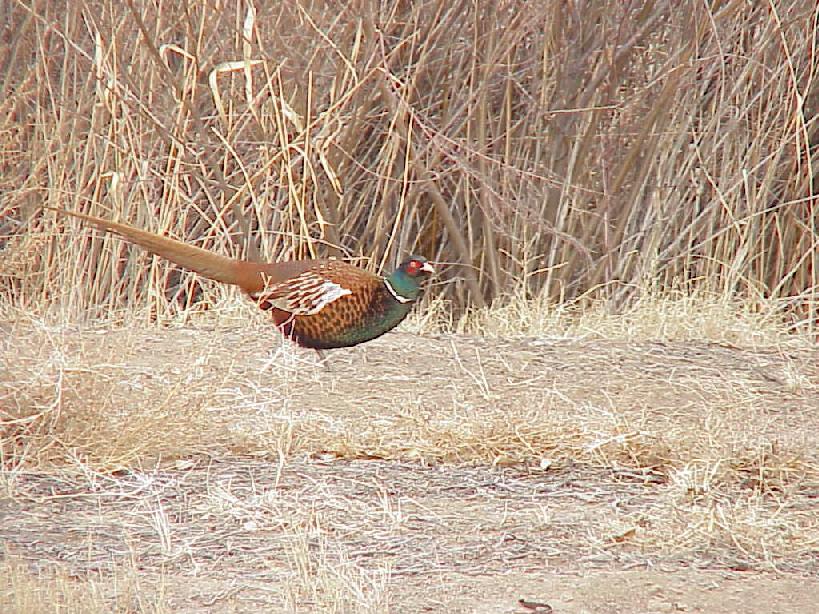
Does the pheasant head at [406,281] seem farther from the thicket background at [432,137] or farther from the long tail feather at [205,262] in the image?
the thicket background at [432,137]

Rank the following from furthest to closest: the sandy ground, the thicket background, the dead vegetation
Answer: the thicket background, the dead vegetation, the sandy ground

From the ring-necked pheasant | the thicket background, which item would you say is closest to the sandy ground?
the ring-necked pheasant

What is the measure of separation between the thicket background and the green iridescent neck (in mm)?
1838

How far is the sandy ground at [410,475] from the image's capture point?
347 cm

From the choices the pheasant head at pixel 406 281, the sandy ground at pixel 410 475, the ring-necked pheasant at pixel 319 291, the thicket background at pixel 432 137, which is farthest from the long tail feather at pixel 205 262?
the thicket background at pixel 432 137

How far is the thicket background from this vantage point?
769 cm

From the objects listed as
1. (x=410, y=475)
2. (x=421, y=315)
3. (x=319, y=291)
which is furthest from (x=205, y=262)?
(x=421, y=315)

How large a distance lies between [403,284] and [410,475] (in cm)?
105

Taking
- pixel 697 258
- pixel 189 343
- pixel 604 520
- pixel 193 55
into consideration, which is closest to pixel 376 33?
pixel 193 55

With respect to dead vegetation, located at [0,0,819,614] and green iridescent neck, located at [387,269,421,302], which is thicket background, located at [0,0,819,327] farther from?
green iridescent neck, located at [387,269,421,302]

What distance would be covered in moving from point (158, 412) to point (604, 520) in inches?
63.7

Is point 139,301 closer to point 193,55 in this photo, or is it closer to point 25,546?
point 193,55

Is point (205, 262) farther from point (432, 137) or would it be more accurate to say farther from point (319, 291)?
point (432, 137)

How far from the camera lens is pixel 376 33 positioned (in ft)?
25.1
